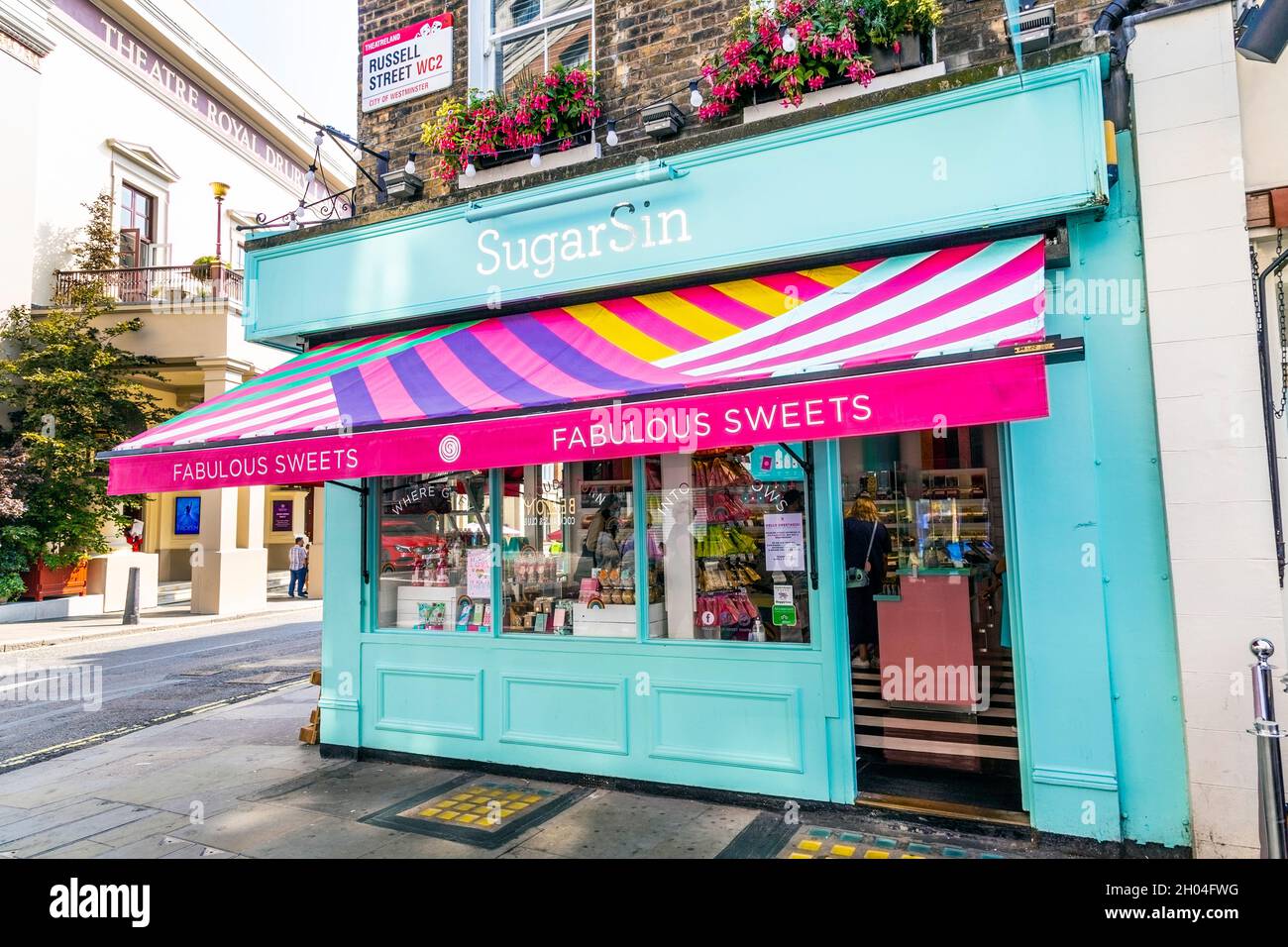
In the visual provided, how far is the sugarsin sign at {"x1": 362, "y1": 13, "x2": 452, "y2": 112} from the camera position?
7336 mm

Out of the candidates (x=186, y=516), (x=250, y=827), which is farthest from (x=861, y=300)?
(x=186, y=516)

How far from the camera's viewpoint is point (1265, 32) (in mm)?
4277

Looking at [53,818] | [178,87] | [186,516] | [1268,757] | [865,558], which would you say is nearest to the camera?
[1268,757]

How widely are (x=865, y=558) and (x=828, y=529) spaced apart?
2527 millimetres

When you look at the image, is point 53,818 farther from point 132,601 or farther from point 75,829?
point 132,601

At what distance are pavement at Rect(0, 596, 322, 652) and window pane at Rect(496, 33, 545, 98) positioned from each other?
13897 millimetres

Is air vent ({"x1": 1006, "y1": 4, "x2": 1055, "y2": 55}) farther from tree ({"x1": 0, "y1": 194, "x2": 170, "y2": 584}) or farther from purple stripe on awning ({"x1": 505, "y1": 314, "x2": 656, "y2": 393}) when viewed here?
tree ({"x1": 0, "y1": 194, "x2": 170, "y2": 584})

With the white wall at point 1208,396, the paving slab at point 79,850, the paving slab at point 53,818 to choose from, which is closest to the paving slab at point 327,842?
the paving slab at point 79,850

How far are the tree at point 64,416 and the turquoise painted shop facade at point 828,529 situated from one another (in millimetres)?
15095

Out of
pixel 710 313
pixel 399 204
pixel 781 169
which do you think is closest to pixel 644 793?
pixel 710 313

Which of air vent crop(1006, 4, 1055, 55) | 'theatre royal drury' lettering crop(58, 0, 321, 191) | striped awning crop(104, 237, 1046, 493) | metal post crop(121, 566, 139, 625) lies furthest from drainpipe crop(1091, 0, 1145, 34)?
'theatre royal drury' lettering crop(58, 0, 321, 191)

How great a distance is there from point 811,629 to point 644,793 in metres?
1.68

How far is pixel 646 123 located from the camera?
604cm

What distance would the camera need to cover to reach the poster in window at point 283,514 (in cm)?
3109
